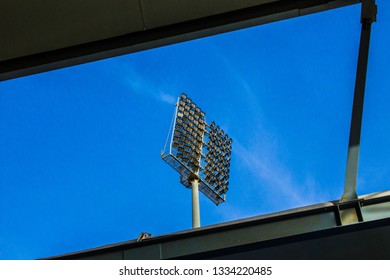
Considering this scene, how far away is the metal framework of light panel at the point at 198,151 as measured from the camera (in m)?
25.3

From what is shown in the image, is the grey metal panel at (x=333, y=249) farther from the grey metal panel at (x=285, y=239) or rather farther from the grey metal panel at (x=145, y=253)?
the grey metal panel at (x=145, y=253)

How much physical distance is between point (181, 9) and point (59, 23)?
0.90 m

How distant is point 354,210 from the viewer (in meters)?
3.56

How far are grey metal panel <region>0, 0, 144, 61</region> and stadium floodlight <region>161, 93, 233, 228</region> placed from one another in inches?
809

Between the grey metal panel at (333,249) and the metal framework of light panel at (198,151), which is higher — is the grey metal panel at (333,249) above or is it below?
below

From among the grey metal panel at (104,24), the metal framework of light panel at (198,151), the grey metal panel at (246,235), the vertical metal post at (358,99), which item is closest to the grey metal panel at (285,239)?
the grey metal panel at (246,235)

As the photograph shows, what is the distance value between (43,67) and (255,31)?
1.87 metres

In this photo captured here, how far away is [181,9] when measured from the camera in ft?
12.9

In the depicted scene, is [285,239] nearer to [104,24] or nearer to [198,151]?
[104,24]

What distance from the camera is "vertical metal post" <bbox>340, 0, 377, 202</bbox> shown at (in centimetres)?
367

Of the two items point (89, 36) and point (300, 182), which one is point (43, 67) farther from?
point (300, 182)

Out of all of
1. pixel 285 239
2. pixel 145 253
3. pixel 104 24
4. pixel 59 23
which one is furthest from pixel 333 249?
pixel 59 23
